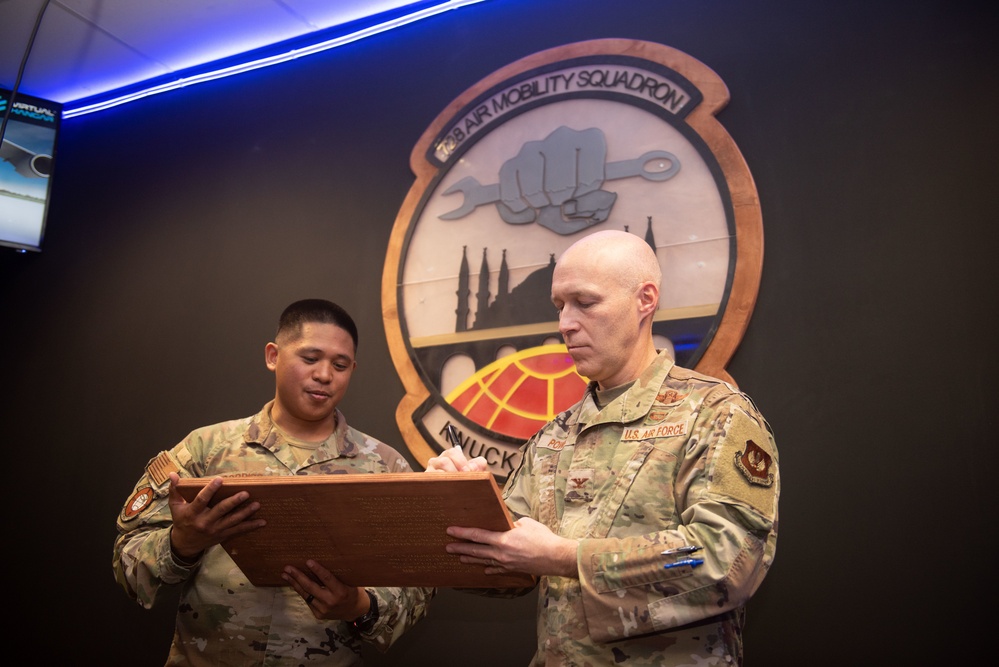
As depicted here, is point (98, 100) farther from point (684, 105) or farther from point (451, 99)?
point (684, 105)

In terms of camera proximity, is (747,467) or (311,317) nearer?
(747,467)

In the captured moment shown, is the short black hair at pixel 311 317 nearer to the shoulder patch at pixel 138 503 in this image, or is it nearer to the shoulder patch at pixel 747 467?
the shoulder patch at pixel 138 503

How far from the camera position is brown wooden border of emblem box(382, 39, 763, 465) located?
2.39 metres

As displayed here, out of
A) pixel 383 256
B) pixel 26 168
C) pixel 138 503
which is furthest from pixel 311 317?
pixel 26 168

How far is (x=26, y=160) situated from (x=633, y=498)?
3476mm

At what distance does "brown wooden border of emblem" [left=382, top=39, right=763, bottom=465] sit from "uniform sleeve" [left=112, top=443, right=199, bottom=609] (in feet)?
2.86

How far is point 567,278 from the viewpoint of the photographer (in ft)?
5.83

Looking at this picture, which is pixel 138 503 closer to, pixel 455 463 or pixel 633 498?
Answer: pixel 455 463

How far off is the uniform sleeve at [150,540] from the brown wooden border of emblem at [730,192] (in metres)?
0.87

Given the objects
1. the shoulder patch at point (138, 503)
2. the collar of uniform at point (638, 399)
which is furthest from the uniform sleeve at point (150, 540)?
the collar of uniform at point (638, 399)

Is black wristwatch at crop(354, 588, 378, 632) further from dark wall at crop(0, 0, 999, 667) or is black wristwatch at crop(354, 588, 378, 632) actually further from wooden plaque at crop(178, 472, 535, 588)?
dark wall at crop(0, 0, 999, 667)

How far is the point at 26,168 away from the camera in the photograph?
3730 millimetres

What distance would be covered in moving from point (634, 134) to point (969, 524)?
4.97 feet

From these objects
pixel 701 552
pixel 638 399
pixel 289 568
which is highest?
pixel 638 399
